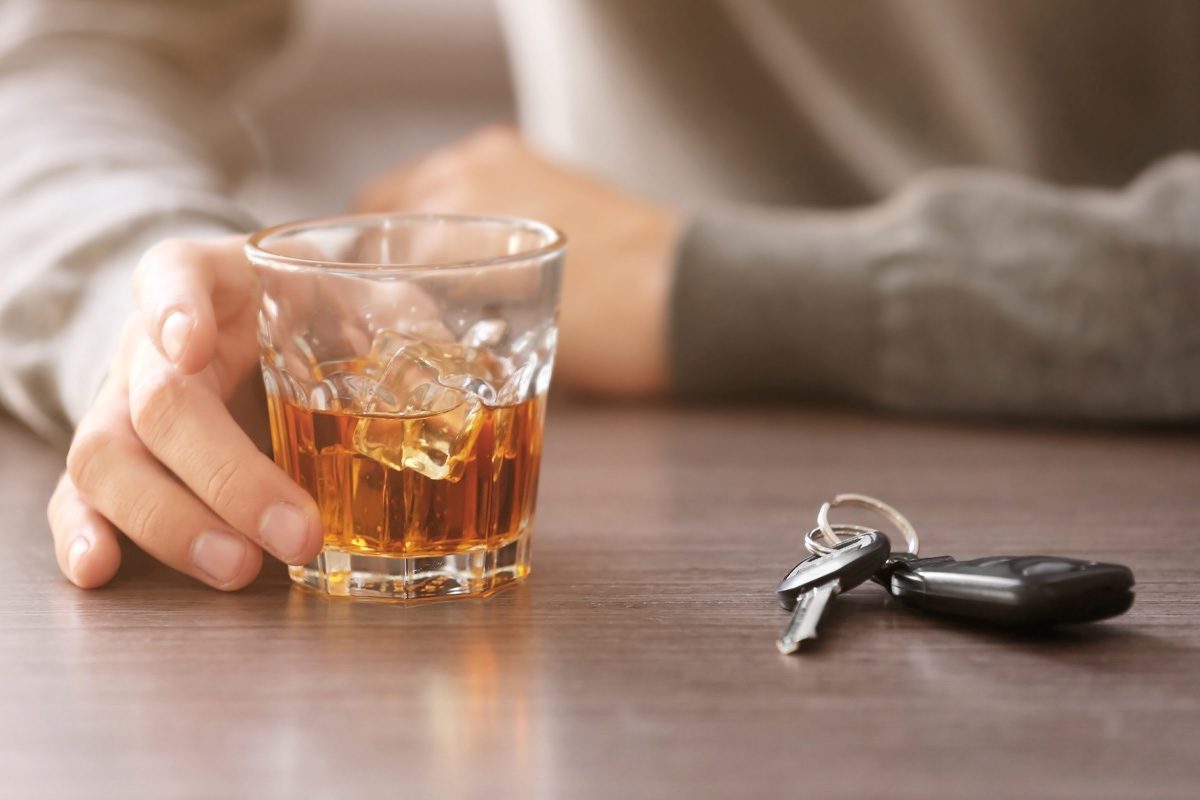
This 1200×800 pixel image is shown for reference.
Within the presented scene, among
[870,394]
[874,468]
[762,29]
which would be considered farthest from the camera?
[762,29]

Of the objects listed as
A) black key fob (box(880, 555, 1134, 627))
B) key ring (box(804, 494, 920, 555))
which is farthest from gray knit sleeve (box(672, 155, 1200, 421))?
black key fob (box(880, 555, 1134, 627))

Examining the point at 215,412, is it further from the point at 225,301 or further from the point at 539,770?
the point at 539,770

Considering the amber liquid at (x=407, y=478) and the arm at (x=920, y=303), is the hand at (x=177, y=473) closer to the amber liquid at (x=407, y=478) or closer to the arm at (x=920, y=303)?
the amber liquid at (x=407, y=478)

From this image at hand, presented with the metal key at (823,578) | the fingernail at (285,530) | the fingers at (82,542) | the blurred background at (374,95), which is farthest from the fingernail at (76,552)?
the blurred background at (374,95)

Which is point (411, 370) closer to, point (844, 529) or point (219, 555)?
point (219, 555)

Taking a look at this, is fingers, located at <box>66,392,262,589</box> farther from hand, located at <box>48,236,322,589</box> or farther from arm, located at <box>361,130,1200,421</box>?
arm, located at <box>361,130,1200,421</box>

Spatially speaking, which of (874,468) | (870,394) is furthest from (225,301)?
(870,394)
